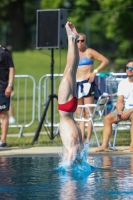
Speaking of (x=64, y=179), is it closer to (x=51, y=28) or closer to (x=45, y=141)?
(x=45, y=141)

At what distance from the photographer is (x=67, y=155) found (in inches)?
369

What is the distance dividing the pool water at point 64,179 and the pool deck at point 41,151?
509 mm

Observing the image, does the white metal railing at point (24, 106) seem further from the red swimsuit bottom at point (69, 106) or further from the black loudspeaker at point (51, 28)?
the red swimsuit bottom at point (69, 106)

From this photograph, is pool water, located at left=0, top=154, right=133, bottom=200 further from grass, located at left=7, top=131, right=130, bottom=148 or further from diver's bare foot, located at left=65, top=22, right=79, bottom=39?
grass, located at left=7, top=131, right=130, bottom=148

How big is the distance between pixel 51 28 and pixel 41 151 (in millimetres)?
2849

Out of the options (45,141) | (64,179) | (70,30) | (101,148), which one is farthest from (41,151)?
(64,179)

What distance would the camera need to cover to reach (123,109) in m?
12.0

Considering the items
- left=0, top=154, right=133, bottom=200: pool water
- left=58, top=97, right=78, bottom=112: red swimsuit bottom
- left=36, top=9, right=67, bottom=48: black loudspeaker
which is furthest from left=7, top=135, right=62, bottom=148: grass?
left=58, top=97, right=78, bottom=112: red swimsuit bottom

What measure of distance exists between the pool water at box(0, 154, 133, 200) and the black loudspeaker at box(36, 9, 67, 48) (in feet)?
11.1

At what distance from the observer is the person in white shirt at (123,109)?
11766 millimetres

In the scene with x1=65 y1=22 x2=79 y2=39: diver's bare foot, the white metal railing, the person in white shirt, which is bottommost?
the white metal railing

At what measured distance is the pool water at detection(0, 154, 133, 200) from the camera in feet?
24.9

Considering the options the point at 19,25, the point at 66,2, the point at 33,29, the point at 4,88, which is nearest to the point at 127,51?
the point at 66,2

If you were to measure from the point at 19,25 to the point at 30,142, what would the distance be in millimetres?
47550
